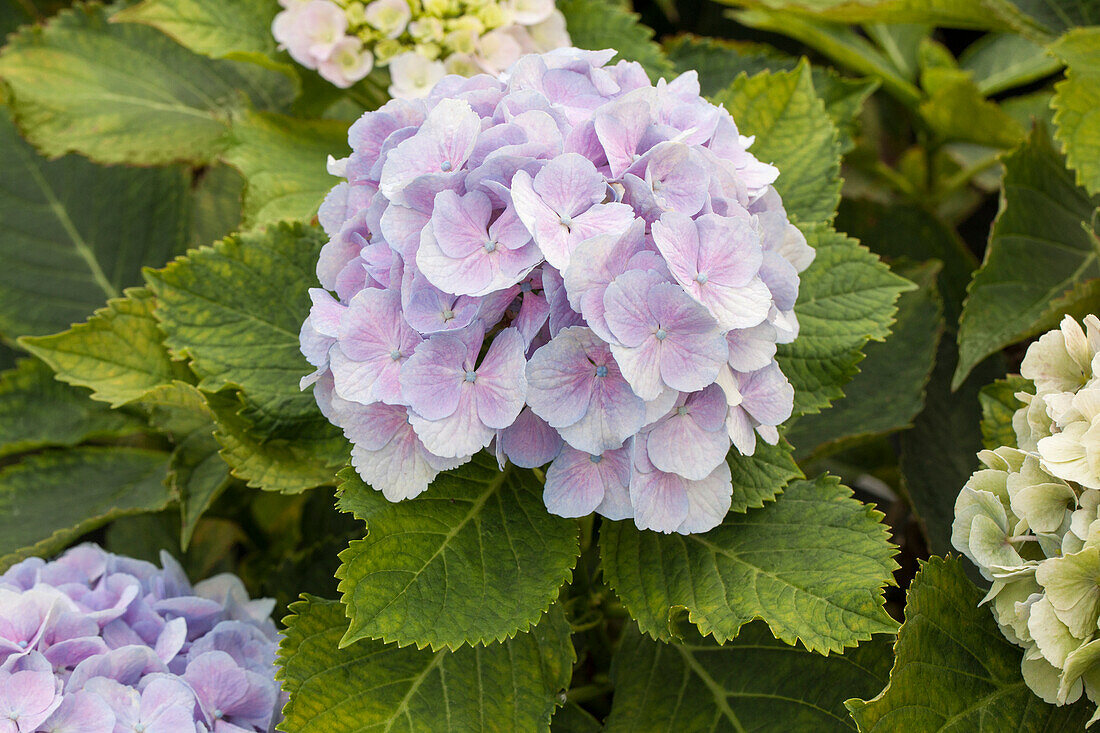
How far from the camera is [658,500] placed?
0.66 m

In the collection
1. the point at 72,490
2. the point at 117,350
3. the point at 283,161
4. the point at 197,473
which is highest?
the point at 283,161

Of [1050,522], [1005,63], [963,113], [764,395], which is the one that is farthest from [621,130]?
[1005,63]

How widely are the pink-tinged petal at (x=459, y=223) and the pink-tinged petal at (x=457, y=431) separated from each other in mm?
91

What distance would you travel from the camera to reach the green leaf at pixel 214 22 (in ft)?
3.52

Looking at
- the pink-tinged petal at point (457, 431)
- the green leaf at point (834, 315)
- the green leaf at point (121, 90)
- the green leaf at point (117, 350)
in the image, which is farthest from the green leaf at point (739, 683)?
the green leaf at point (121, 90)

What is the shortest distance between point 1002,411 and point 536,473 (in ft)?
1.45

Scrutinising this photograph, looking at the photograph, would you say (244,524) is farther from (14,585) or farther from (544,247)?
(544,247)

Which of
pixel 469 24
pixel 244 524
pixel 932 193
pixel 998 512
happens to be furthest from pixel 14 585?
pixel 932 193

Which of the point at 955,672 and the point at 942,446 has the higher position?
the point at 955,672

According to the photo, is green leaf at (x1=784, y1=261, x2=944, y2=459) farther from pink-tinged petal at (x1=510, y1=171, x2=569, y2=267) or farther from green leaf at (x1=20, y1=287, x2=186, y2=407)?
green leaf at (x1=20, y1=287, x2=186, y2=407)

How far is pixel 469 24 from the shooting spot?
104cm

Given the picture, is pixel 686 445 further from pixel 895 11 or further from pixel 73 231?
pixel 73 231

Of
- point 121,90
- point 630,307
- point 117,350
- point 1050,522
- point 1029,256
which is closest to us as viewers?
point 630,307

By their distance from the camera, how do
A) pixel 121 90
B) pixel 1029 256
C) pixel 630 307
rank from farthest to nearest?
pixel 121 90
pixel 1029 256
pixel 630 307
